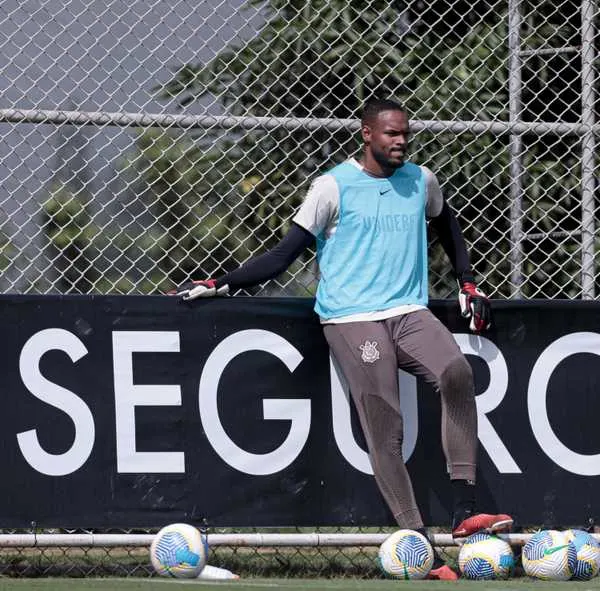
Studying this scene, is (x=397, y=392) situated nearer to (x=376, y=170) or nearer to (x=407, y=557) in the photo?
(x=407, y=557)

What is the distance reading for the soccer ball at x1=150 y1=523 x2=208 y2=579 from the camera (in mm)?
5715

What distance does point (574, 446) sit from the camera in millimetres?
6754

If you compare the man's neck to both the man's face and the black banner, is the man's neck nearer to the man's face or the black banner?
the man's face

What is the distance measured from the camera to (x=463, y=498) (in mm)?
6164

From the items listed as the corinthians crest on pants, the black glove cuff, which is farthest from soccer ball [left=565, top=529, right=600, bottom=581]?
the black glove cuff

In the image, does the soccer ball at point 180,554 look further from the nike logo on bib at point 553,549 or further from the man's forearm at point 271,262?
the nike logo on bib at point 553,549

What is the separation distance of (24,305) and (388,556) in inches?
76.3

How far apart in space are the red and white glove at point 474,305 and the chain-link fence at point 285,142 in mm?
395

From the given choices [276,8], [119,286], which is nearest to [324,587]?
[119,286]

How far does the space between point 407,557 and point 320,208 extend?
1.54m

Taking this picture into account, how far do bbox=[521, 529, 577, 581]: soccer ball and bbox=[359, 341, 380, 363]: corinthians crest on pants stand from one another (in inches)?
39.5

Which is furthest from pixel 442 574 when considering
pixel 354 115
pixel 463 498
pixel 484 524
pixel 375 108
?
pixel 354 115

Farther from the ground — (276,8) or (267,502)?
(276,8)

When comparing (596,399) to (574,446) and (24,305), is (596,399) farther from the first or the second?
(24,305)
